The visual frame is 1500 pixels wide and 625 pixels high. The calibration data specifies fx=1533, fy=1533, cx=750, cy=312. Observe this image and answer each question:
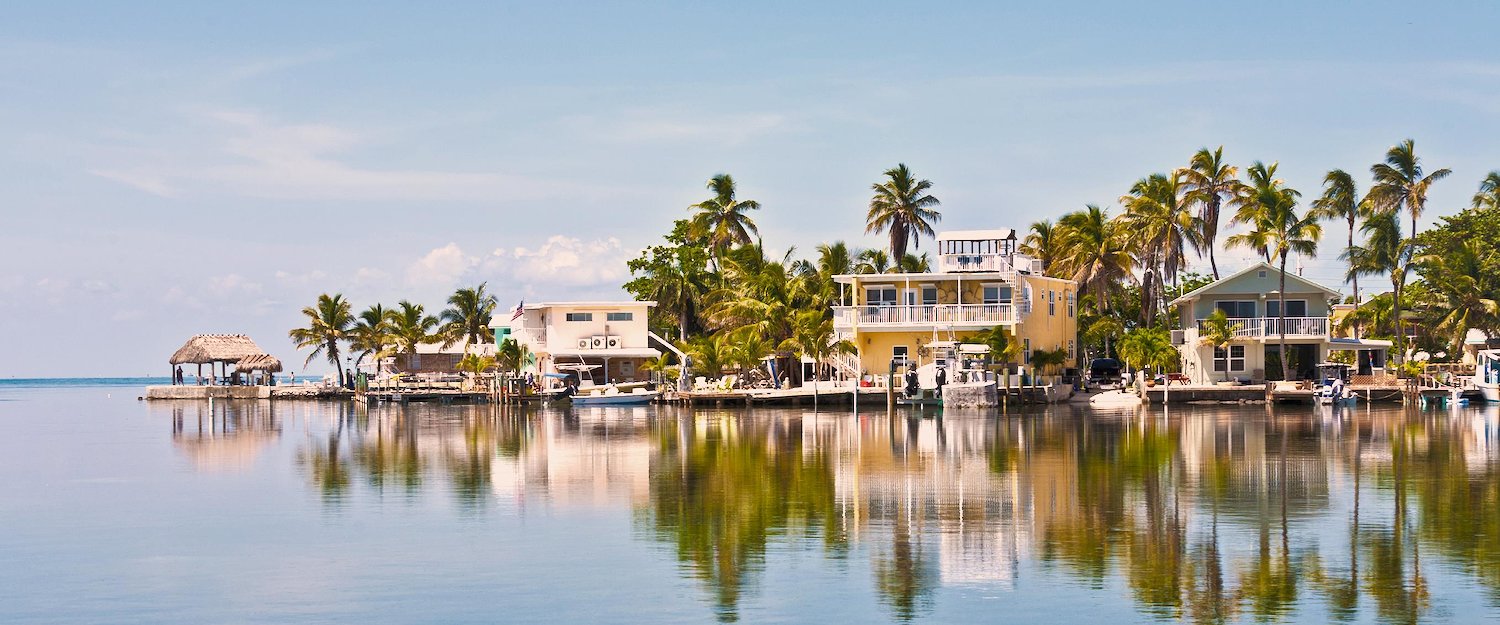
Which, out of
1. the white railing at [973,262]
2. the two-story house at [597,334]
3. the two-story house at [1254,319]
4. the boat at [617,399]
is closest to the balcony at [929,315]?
the white railing at [973,262]

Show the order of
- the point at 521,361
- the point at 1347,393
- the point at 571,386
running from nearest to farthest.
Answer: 1. the point at 1347,393
2. the point at 571,386
3. the point at 521,361

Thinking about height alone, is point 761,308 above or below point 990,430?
above

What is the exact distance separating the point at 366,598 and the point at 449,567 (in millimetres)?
2095

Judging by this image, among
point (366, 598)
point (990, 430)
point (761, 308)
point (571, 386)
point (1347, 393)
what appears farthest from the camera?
point (571, 386)

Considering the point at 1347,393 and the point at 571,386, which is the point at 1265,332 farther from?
the point at 571,386

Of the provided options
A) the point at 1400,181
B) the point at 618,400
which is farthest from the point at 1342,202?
the point at 618,400

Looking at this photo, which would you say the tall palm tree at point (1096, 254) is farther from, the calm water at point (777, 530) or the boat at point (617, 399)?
the calm water at point (777, 530)

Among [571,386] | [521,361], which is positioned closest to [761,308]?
[571,386]

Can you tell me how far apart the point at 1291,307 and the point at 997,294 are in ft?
40.2

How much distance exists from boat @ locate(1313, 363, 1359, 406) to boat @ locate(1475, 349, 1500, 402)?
15.7ft

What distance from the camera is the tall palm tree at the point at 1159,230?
68500 mm

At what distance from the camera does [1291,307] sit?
63625 millimetres

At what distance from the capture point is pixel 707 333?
81.4m

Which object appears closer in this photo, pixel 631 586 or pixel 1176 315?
pixel 631 586
